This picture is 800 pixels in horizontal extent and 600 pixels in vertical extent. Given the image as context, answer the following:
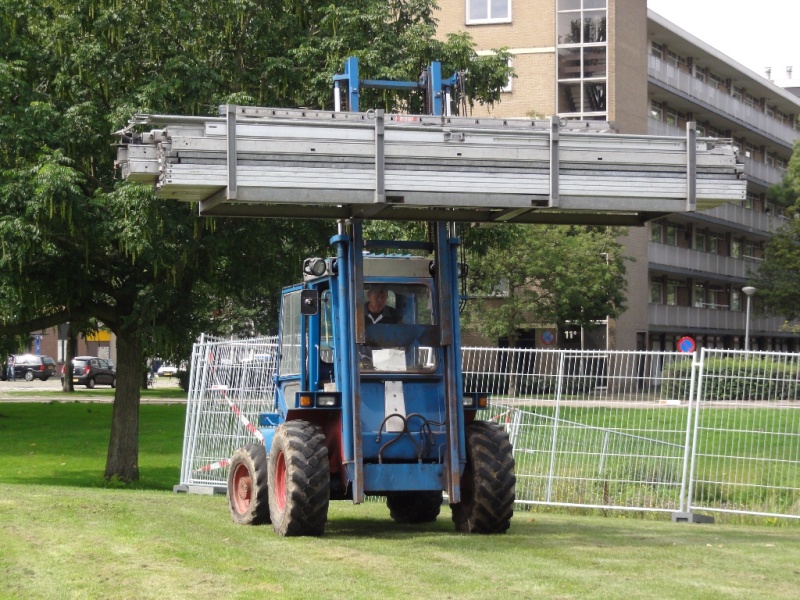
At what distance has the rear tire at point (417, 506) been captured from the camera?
13.6m

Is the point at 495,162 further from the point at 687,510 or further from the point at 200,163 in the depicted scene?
the point at 687,510

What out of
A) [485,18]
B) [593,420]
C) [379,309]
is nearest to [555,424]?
[593,420]

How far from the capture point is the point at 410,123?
1093cm

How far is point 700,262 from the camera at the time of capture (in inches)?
2726

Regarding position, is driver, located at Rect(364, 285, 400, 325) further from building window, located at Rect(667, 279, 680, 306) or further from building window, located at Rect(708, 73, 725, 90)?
building window, located at Rect(708, 73, 725, 90)

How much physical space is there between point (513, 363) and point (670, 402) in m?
2.14

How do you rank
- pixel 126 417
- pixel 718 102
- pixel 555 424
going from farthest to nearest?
pixel 718 102
pixel 126 417
pixel 555 424

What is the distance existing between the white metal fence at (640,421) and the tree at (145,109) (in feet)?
11.9

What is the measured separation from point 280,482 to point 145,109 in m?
9.43

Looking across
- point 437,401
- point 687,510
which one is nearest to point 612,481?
point 687,510

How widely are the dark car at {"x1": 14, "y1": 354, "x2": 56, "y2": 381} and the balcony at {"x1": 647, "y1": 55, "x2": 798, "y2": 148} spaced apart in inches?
1703

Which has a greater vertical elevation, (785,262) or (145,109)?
(785,262)

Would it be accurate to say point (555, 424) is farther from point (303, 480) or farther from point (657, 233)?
point (657, 233)

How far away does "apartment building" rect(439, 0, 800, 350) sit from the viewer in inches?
2284
